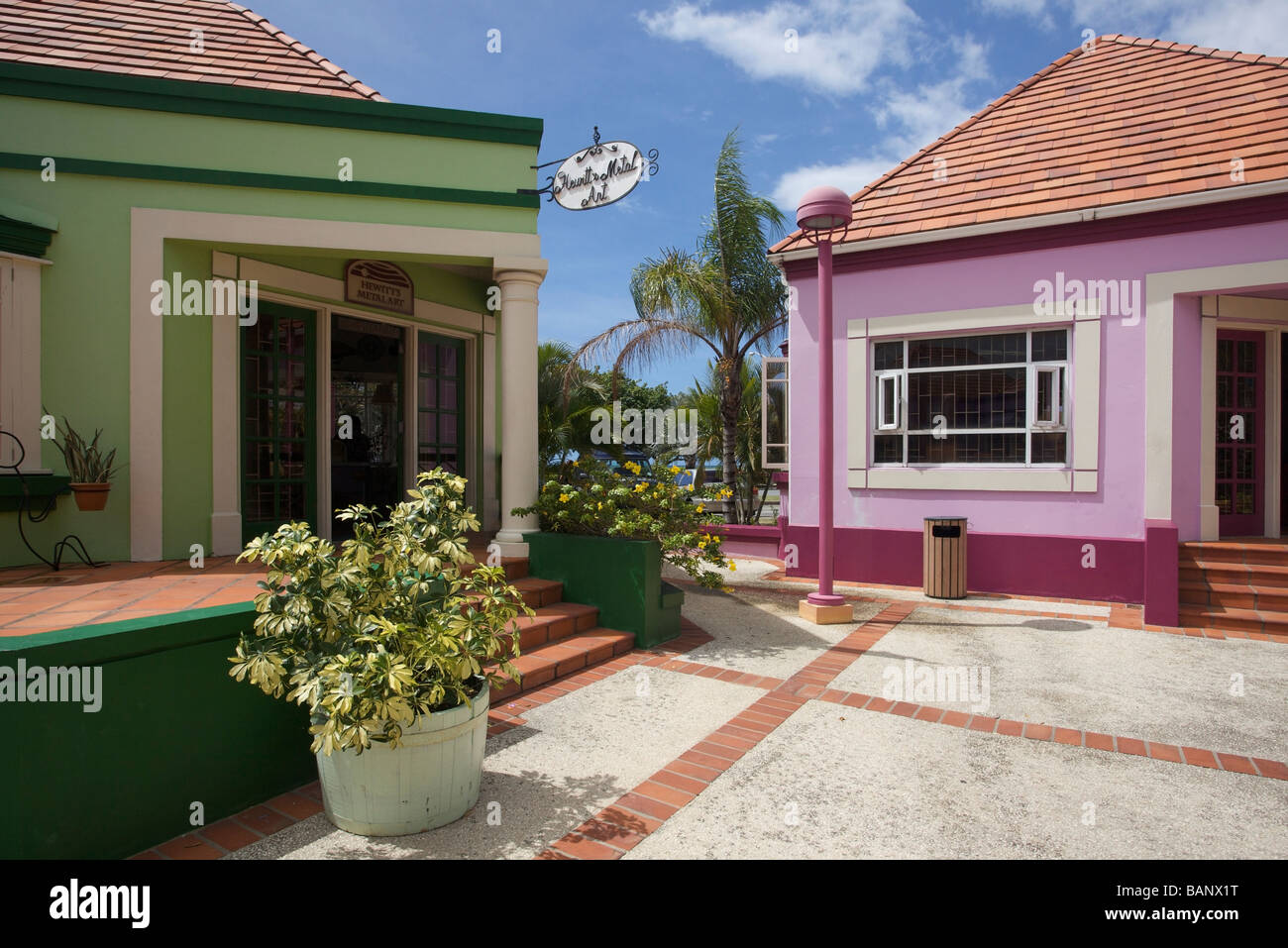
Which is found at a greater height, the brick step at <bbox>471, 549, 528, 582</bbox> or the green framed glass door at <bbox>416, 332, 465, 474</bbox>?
the green framed glass door at <bbox>416, 332, 465, 474</bbox>

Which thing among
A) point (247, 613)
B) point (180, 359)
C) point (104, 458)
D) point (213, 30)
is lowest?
point (247, 613)

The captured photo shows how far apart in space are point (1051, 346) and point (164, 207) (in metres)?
8.48

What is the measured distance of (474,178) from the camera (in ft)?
20.2

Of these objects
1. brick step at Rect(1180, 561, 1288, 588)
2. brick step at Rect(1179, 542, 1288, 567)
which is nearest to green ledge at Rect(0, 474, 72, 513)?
brick step at Rect(1180, 561, 1288, 588)

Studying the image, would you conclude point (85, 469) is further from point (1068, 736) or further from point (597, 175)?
point (1068, 736)

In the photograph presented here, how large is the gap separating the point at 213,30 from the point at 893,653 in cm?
888

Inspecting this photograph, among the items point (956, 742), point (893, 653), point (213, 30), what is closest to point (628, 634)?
point (893, 653)

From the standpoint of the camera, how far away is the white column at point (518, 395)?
5961 millimetres

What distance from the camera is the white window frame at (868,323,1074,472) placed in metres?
7.52

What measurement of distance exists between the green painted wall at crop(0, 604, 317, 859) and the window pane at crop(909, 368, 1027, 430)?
7.21 m

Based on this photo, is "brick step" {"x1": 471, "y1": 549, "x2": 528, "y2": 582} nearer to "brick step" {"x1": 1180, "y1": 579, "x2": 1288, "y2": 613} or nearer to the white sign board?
the white sign board

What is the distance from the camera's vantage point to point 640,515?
5.61 m
